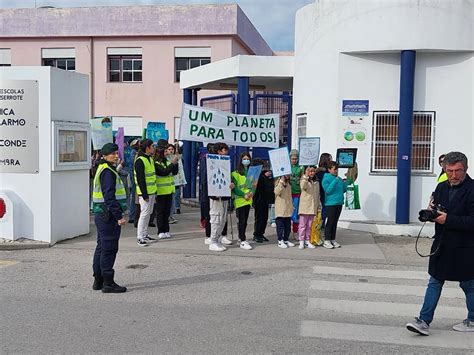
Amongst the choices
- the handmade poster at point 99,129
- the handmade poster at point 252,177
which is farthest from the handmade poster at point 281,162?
the handmade poster at point 99,129

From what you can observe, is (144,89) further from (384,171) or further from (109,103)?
(384,171)

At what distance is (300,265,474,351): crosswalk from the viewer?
535cm

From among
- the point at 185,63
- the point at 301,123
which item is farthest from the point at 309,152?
the point at 185,63

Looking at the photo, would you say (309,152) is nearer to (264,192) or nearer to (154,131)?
(264,192)

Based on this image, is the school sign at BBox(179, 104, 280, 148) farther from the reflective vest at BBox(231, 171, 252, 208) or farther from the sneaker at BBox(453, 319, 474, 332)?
the sneaker at BBox(453, 319, 474, 332)

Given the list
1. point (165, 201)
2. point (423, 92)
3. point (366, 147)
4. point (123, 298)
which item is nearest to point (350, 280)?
point (123, 298)

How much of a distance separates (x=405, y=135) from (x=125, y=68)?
21038 mm

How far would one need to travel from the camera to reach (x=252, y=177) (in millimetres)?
9727

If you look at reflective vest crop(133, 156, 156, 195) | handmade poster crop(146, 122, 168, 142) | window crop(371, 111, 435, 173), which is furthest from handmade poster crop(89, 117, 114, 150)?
window crop(371, 111, 435, 173)

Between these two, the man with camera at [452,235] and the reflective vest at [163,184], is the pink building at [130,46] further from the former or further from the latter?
the man with camera at [452,235]

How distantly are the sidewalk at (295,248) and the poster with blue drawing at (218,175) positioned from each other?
103cm

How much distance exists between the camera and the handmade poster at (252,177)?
9688 mm

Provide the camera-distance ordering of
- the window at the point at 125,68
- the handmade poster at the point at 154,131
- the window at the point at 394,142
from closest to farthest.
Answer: the window at the point at 394,142 < the handmade poster at the point at 154,131 < the window at the point at 125,68

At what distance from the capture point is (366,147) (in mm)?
11930
